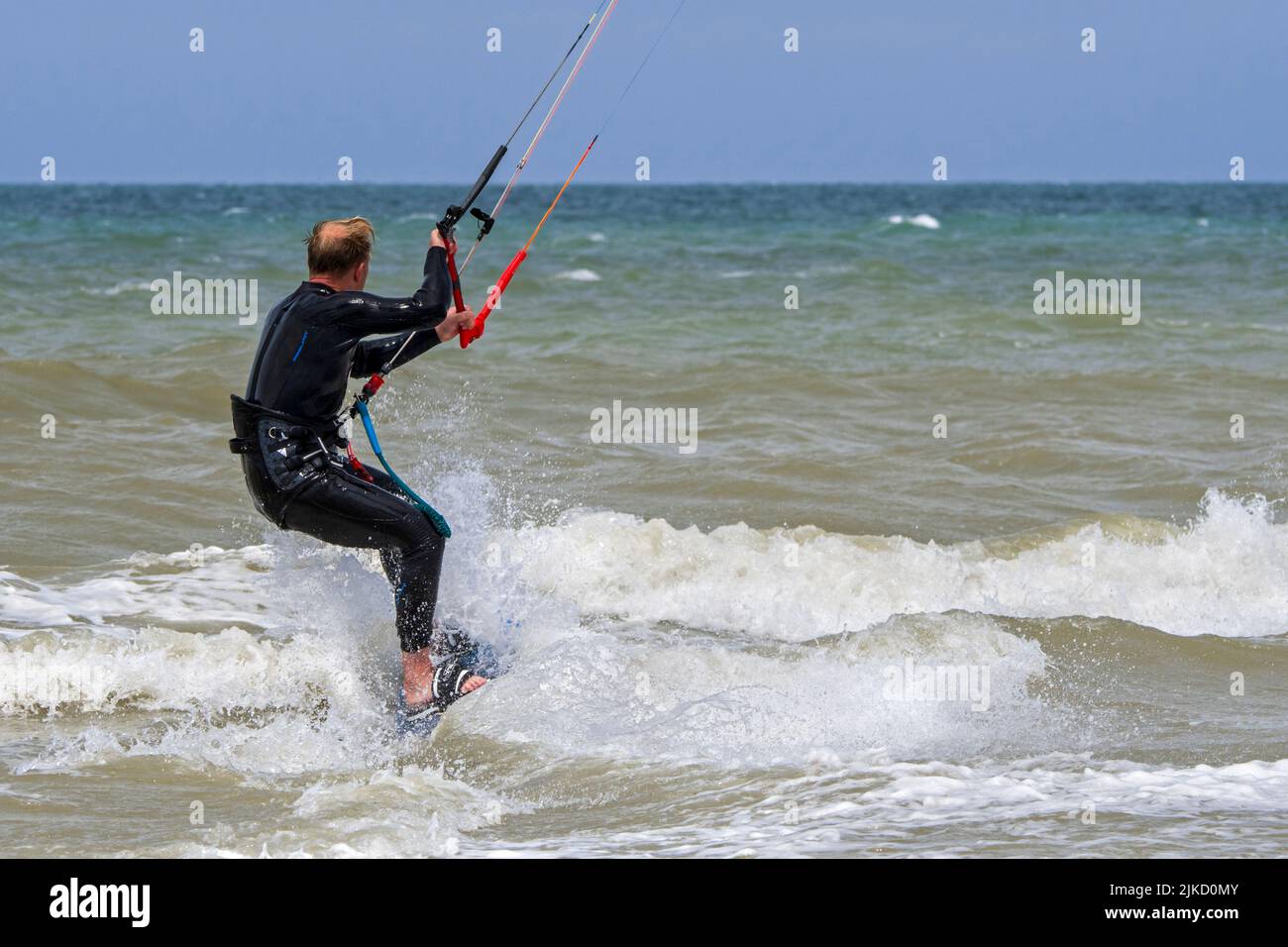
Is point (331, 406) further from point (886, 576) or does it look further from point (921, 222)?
point (921, 222)

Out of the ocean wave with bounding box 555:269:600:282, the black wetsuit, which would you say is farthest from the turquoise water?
the ocean wave with bounding box 555:269:600:282

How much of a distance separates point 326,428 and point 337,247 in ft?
2.28

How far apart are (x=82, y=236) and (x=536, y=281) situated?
15355 millimetres

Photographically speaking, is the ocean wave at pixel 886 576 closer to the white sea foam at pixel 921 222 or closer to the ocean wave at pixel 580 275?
the ocean wave at pixel 580 275

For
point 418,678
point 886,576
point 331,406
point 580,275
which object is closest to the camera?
point 331,406

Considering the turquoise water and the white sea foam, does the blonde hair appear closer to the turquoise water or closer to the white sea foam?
the turquoise water

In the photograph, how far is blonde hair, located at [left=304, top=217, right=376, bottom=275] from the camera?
5777 millimetres

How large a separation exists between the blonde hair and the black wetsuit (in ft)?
0.30

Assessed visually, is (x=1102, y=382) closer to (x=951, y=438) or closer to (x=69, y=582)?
(x=951, y=438)

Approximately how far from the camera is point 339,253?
5.77m

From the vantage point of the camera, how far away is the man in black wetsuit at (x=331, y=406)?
565 cm

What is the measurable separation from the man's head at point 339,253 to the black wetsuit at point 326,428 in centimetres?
7

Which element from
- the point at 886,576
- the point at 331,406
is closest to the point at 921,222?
the point at 886,576
